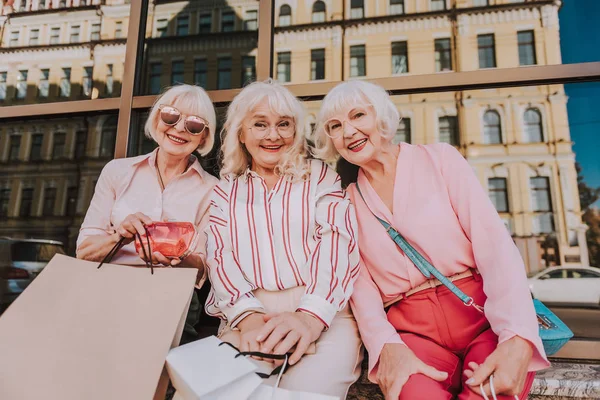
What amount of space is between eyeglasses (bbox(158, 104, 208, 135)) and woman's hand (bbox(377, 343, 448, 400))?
145 cm

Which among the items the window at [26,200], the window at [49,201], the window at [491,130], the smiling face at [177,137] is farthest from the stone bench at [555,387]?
the window at [491,130]

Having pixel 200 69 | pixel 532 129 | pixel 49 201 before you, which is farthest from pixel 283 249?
pixel 532 129

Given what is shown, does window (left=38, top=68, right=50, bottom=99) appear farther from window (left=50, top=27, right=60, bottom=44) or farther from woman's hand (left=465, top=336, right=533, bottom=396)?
woman's hand (left=465, top=336, right=533, bottom=396)

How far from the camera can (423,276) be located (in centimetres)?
155

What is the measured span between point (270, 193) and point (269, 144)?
250 mm

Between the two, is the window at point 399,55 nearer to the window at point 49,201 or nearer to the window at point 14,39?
the window at point 14,39

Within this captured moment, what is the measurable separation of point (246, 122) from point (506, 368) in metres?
1.49

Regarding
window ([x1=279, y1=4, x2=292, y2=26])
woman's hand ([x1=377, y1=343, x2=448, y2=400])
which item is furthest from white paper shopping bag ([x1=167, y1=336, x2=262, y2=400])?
window ([x1=279, y1=4, x2=292, y2=26])

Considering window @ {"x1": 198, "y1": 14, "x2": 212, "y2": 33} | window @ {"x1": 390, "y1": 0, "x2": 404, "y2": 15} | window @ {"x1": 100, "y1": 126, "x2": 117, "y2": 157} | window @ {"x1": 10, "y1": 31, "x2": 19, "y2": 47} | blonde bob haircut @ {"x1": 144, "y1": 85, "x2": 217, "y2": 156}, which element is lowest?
blonde bob haircut @ {"x1": 144, "y1": 85, "x2": 217, "y2": 156}

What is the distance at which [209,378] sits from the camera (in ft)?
3.15

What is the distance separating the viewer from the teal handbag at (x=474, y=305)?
1430 mm

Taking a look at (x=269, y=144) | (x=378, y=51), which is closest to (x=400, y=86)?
(x=269, y=144)

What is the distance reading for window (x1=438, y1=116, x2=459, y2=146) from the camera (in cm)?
2266

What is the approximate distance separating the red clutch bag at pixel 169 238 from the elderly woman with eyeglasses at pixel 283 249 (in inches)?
5.9
